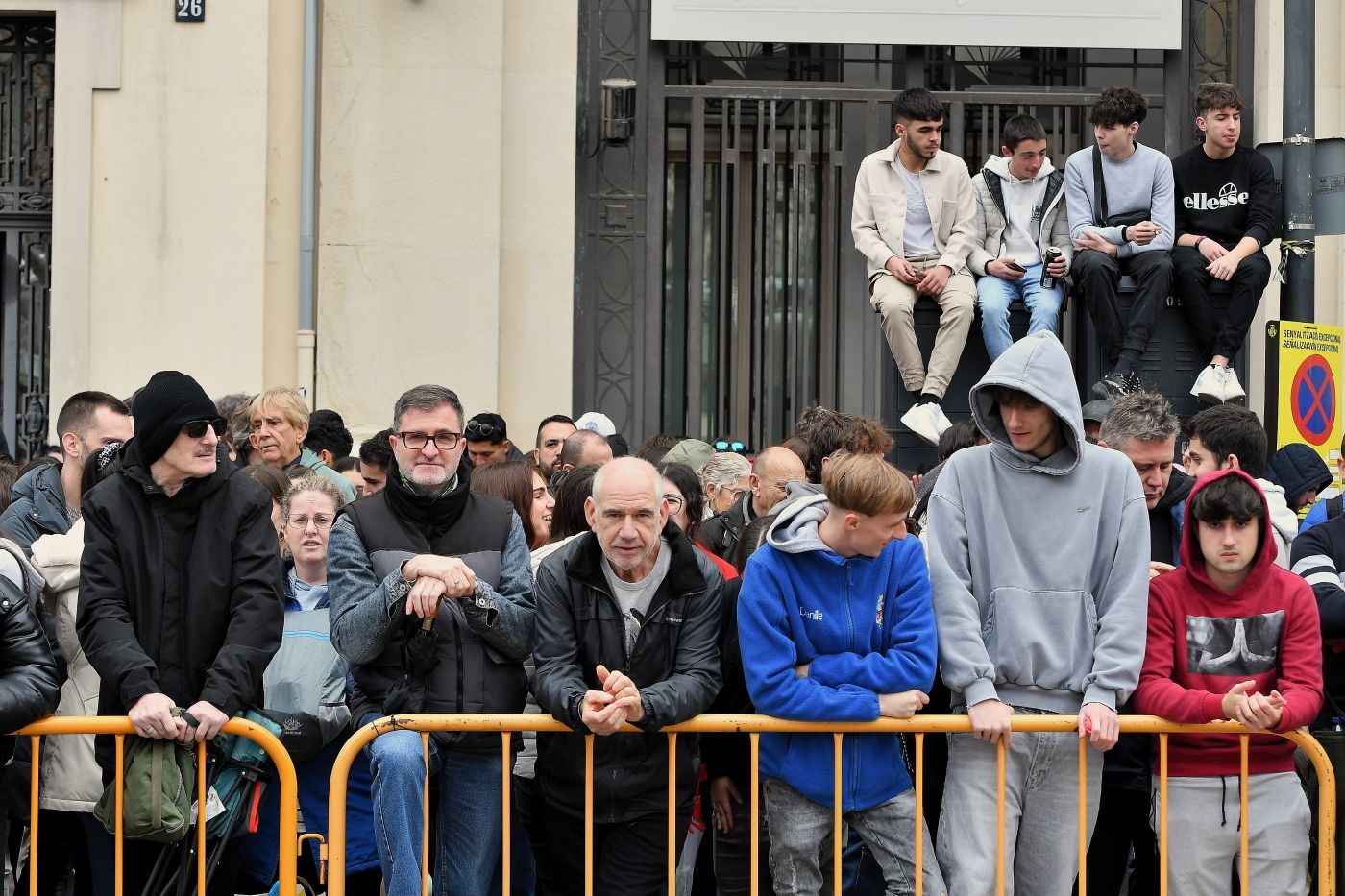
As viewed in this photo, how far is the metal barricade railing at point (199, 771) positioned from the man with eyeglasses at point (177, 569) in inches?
3.7

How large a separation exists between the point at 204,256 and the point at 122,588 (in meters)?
6.55

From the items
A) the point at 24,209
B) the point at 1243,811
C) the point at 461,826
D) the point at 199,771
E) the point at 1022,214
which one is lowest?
the point at 461,826

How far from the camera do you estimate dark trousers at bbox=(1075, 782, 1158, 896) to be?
5.90 metres

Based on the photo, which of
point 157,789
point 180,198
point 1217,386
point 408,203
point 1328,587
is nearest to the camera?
point 157,789

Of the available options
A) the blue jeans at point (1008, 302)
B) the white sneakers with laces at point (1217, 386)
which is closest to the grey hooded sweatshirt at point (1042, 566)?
the blue jeans at point (1008, 302)

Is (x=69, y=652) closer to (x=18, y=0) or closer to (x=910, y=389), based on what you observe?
(x=910, y=389)

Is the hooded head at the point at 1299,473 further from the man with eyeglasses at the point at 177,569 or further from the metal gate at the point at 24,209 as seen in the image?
→ the metal gate at the point at 24,209

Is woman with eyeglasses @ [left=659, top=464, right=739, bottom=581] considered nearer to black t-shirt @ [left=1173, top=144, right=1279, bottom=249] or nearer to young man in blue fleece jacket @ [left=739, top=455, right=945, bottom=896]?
young man in blue fleece jacket @ [left=739, top=455, right=945, bottom=896]

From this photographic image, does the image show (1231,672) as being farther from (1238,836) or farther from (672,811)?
(672,811)

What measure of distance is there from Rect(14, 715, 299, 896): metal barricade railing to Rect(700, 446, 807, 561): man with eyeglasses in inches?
82.3

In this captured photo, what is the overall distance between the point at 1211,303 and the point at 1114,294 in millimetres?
588

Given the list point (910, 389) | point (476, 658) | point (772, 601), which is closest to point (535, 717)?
point (476, 658)

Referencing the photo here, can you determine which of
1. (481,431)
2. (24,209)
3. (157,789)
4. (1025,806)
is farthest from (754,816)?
(24,209)

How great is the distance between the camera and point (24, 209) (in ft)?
38.6
